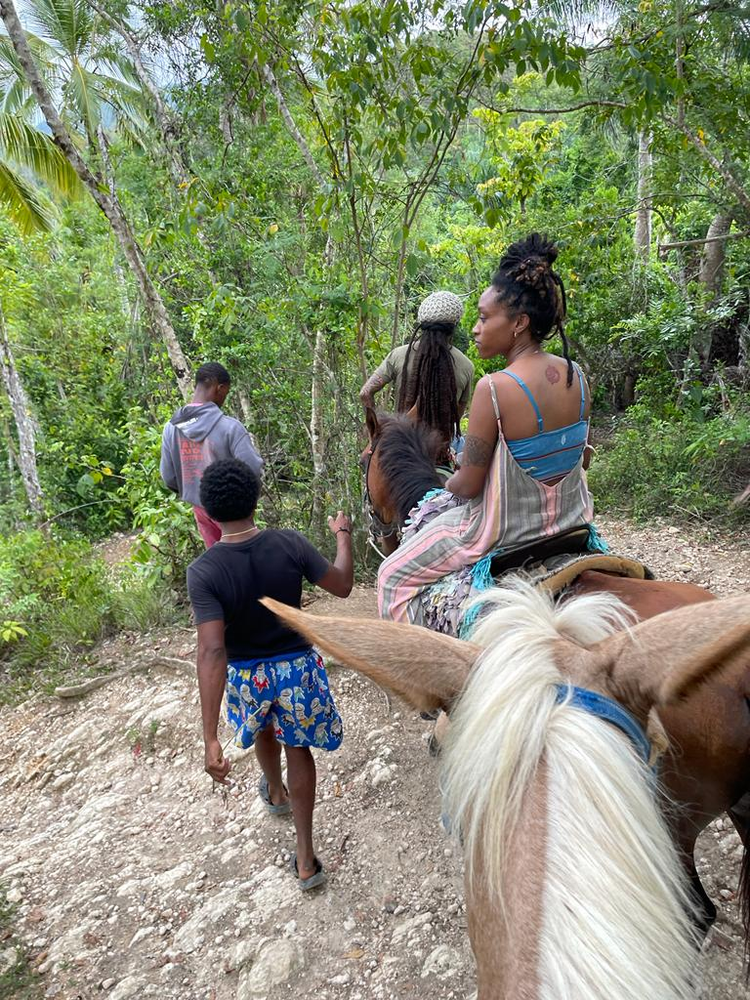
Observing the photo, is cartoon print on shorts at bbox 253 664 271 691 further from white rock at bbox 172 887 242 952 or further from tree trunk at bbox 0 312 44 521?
tree trunk at bbox 0 312 44 521

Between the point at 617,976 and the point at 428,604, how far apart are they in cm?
179

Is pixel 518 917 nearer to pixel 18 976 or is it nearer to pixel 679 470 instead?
pixel 18 976

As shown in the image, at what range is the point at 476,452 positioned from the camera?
92.8 inches

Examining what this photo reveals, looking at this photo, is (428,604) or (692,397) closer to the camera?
(428,604)

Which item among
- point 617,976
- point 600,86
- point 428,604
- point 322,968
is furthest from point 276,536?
point 600,86

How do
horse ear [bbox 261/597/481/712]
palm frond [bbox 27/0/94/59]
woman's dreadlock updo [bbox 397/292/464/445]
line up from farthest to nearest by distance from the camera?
palm frond [bbox 27/0/94/59]
woman's dreadlock updo [bbox 397/292/464/445]
horse ear [bbox 261/597/481/712]

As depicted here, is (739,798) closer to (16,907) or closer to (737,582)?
(16,907)

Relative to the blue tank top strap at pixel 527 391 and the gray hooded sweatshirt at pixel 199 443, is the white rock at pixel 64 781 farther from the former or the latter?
the blue tank top strap at pixel 527 391

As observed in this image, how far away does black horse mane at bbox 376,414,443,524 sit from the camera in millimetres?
3348

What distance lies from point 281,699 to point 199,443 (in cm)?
231

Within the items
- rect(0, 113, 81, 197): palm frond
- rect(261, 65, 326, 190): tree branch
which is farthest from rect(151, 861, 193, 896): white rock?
rect(0, 113, 81, 197): palm frond

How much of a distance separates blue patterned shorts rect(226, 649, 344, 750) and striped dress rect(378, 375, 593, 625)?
527 mm

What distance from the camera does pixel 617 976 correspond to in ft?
2.78

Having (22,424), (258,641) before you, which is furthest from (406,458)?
(22,424)
